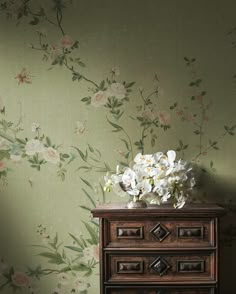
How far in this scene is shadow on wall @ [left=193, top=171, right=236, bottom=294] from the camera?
2.52 metres

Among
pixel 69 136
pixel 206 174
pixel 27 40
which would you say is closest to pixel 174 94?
pixel 206 174

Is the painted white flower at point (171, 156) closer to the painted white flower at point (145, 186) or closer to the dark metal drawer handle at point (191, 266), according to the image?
the painted white flower at point (145, 186)

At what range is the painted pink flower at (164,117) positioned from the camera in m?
2.55

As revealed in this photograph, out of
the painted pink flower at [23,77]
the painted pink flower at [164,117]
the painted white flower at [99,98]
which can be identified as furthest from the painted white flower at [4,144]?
the painted pink flower at [164,117]

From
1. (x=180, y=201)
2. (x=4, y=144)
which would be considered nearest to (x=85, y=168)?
(x=4, y=144)

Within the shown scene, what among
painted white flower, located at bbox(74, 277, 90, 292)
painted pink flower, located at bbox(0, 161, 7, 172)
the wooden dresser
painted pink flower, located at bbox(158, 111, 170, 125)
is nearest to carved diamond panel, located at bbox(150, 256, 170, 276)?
the wooden dresser

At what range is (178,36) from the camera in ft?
8.36

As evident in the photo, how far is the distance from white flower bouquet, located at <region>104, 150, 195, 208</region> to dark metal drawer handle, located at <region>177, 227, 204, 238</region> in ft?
0.39

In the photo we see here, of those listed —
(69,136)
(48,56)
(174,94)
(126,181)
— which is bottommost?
(126,181)

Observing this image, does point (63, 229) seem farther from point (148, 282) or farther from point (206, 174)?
point (206, 174)

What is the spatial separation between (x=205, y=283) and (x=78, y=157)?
96 centimetres

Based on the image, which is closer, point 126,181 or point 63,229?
point 126,181

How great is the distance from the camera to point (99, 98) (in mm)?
2561

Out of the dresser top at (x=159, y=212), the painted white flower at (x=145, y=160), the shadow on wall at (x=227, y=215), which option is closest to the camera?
the dresser top at (x=159, y=212)
